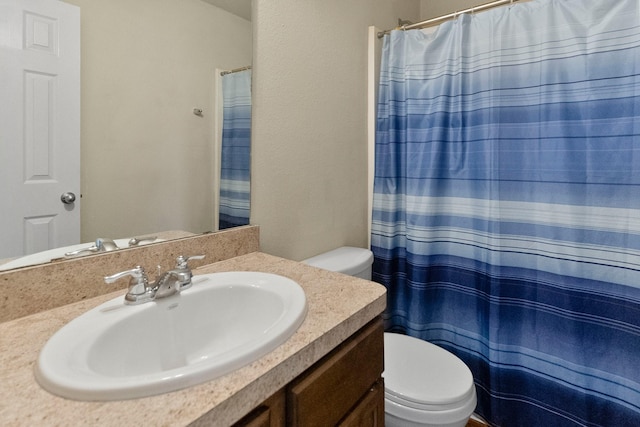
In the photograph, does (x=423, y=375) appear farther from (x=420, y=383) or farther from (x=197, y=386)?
(x=197, y=386)

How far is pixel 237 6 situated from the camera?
1.12 m

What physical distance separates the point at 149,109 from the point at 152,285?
49 cm

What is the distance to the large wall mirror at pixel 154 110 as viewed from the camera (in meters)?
0.85

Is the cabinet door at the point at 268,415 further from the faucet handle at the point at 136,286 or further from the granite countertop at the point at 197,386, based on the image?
the faucet handle at the point at 136,286

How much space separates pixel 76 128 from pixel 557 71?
160 centimetres

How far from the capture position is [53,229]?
0.81 m

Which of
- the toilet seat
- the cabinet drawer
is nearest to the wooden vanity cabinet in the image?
the cabinet drawer

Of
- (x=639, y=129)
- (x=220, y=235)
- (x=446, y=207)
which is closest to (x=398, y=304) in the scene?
(x=446, y=207)

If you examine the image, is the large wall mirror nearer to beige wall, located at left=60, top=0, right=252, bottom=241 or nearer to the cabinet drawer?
beige wall, located at left=60, top=0, right=252, bottom=241

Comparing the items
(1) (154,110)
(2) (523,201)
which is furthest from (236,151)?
(2) (523,201)

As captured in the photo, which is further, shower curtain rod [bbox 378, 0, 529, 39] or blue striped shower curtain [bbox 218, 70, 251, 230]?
shower curtain rod [bbox 378, 0, 529, 39]

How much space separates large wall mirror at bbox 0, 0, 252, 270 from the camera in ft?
2.79

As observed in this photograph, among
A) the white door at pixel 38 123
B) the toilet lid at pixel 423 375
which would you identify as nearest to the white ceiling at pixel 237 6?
the white door at pixel 38 123

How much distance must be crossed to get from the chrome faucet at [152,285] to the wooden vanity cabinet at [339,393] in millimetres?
386
